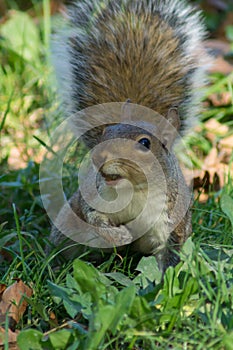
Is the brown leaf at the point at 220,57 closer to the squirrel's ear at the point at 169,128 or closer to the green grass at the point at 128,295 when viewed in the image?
the green grass at the point at 128,295

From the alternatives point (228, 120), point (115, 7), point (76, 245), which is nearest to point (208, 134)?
point (228, 120)

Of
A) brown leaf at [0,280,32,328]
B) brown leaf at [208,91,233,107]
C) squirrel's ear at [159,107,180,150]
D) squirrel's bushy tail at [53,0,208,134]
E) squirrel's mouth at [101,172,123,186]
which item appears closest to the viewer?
brown leaf at [0,280,32,328]

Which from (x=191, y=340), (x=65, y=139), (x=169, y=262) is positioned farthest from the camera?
(x=65, y=139)

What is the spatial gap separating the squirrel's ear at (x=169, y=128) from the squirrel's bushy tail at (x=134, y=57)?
0.26m

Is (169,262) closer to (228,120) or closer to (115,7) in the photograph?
(115,7)

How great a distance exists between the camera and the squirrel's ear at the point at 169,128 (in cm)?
209

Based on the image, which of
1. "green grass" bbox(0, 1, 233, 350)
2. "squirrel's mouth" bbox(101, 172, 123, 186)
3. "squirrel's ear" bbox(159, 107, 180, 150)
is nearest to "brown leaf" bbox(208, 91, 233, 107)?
"green grass" bbox(0, 1, 233, 350)

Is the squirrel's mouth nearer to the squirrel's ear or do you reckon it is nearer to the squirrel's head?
the squirrel's head

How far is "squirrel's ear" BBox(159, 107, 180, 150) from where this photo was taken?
209 cm

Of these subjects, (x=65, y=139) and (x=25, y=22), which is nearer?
(x=65, y=139)

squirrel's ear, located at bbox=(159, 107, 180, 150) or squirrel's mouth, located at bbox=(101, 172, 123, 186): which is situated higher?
squirrel's ear, located at bbox=(159, 107, 180, 150)

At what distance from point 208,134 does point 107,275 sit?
1556mm

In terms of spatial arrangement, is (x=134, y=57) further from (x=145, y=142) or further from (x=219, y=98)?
(x=219, y=98)

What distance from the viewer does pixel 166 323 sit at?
64.2 inches
